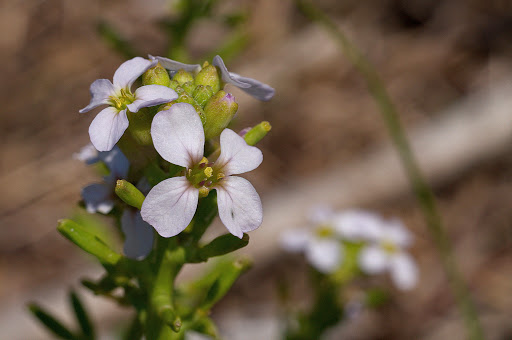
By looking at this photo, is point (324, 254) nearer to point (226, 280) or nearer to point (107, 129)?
point (226, 280)

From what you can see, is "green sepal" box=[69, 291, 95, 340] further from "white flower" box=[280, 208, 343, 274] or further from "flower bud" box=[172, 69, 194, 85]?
"white flower" box=[280, 208, 343, 274]

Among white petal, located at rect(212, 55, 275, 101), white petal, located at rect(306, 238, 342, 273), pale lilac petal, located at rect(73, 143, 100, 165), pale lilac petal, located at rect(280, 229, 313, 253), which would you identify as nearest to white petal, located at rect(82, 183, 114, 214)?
pale lilac petal, located at rect(73, 143, 100, 165)

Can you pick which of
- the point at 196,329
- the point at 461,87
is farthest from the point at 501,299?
the point at 196,329

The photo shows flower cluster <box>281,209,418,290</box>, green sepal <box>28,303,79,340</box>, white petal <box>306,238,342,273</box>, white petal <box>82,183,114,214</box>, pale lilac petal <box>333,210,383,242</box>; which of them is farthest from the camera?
pale lilac petal <box>333,210,383,242</box>

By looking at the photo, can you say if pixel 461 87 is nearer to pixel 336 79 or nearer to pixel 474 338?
pixel 336 79

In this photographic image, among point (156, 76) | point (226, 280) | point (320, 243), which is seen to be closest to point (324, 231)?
point (320, 243)

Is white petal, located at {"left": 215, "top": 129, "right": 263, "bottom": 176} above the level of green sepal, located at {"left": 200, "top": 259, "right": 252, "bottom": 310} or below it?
above
